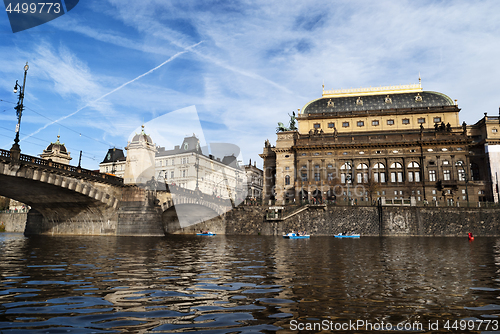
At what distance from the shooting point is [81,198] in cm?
4091

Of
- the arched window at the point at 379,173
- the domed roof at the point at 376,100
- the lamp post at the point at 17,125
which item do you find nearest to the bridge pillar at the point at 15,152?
the lamp post at the point at 17,125

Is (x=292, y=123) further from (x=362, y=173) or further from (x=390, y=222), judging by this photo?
(x=390, y=222)

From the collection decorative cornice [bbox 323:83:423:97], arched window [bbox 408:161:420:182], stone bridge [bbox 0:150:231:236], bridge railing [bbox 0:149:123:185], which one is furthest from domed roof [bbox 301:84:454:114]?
bridge railing [bbox 0:149:123:185]

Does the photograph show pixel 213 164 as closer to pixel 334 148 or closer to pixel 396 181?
pixel 334 148

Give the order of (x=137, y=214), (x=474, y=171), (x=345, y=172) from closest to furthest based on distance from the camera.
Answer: (x=137, y=214)
(x=345, y=172)
(x=474, y=171)

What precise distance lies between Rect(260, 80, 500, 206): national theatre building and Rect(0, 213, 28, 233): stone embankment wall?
55.1m

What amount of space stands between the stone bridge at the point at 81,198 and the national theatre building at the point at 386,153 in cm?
2752

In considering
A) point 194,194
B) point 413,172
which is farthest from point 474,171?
point 194,194

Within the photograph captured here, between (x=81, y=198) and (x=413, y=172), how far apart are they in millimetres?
61460

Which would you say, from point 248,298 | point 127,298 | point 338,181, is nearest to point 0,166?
point 127,298

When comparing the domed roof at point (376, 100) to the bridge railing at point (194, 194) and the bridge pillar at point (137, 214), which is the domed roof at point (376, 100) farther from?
the bridge pillar at point (137, 214)

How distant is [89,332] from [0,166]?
32.1 m

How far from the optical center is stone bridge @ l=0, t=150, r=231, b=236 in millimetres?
34406

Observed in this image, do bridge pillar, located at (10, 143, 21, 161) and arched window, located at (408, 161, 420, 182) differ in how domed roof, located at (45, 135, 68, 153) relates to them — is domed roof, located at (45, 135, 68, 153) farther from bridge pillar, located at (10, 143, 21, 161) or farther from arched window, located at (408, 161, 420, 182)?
arched window, located at (408, 161, 420, 182)
